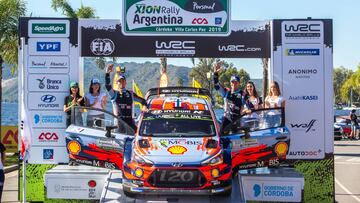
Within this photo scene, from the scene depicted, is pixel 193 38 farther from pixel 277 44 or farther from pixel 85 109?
pixel 85 109

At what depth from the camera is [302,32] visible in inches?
440

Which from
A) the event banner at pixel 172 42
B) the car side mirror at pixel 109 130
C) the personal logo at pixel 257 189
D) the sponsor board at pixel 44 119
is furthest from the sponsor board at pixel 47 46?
the personal logo at pixel 257 189

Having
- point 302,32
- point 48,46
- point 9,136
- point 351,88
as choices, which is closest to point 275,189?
point 302,32

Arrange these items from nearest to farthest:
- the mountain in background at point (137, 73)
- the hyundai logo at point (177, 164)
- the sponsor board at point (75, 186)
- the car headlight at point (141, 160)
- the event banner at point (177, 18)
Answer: the hyundai logo at point (177, 164) → the car headlight at point (141, 160) → the sponsor board at point (75, 186) → the event banner at point (177, 18) → the mountain in background at point (137, 73)

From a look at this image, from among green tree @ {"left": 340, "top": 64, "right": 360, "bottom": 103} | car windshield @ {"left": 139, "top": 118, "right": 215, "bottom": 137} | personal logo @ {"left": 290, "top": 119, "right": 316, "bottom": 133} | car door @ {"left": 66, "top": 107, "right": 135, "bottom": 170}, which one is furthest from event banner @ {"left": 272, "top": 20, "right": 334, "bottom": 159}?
green tree @ {"left": 340, "top": 64, "right": 360, "bottom": 103}

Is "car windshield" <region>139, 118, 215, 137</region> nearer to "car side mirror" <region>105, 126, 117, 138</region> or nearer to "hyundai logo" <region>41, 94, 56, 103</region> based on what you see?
"car side mirror" <region>105, 126, 117, 138</region>

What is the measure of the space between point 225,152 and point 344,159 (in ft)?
45.6

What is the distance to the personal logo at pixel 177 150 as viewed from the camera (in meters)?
8.70

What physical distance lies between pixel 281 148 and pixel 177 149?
208 centimetres

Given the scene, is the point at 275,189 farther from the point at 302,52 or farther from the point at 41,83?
the point at 41,83

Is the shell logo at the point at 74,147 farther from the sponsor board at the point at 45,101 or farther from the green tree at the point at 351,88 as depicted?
the green tree at the point at 351,88

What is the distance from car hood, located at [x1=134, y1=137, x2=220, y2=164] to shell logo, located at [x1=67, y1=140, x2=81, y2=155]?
112cm

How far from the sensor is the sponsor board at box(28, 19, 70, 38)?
442 inches

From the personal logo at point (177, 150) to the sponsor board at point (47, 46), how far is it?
383 centimetres
